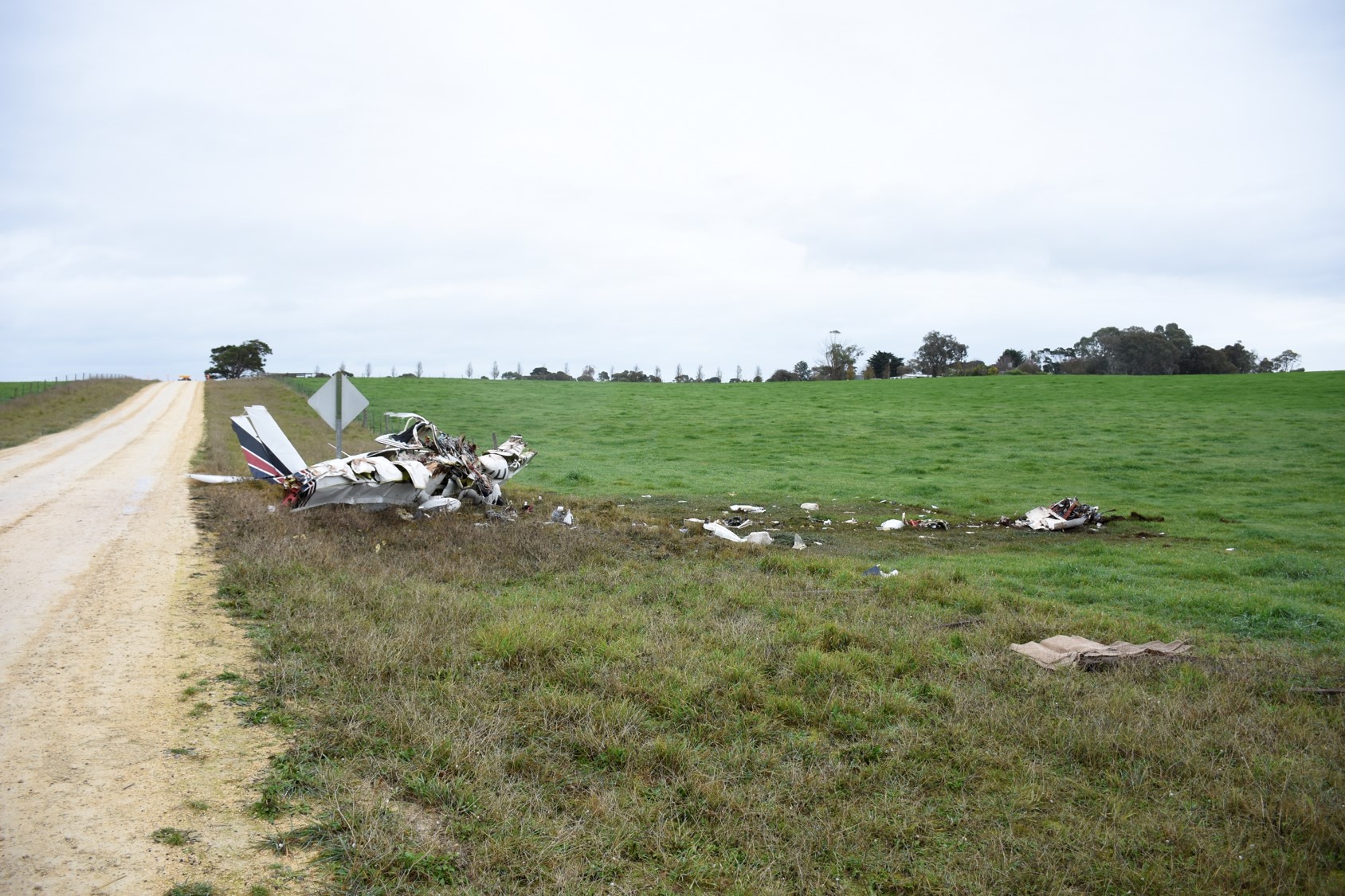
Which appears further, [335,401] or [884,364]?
[884,364]

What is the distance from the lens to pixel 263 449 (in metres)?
14.2

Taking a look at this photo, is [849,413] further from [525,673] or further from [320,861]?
[320,861]

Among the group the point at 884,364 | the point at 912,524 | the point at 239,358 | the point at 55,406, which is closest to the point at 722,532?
the point at 912,524

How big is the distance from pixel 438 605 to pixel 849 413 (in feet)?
119

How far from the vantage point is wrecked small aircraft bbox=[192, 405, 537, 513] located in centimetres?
1234

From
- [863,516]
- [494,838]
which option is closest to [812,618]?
[494,838]

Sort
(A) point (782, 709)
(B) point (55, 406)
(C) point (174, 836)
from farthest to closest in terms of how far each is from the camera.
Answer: (B) point (55, 406) < (A) point (782, 709) < (C) point (174, 836)

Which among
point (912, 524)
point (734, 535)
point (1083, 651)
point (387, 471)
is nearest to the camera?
point (1083, 651)

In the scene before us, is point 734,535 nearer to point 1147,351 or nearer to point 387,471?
point 387,471

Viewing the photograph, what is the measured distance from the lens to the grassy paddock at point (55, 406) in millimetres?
28328

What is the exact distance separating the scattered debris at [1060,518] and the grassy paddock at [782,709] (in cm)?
116

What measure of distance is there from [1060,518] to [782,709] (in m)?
12.6

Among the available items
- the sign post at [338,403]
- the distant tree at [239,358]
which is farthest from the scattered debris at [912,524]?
the distant tree at [239,358]

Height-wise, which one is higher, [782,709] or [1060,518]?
[782,709]
